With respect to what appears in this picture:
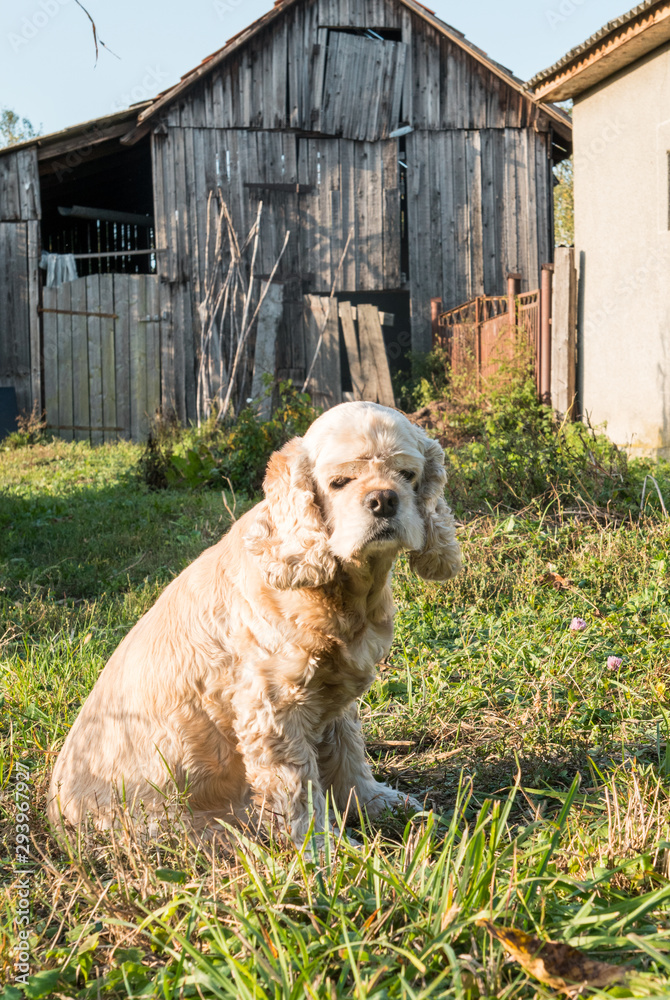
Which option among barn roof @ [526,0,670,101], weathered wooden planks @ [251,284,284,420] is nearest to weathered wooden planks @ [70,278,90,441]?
weathered wooden planks @ [251,284,284,420]

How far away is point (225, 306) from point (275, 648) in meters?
11.2

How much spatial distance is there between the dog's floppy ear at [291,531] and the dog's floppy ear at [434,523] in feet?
1.39

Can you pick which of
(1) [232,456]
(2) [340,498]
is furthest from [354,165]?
(2) [340,498]

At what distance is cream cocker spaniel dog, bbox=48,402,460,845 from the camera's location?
2475mm

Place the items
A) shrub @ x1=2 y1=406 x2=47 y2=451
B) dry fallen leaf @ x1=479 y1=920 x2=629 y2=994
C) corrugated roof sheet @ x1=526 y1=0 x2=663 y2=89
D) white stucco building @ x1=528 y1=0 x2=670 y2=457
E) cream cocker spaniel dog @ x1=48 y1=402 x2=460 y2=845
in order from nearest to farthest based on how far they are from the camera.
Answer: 1. dry fallen leaf @ x1=479 y1=920 x2=629 y2=994
2. cream cocker spaniel dog @ x1=48 y1=402 x2=460 y2=845
3. corrugated roof sheet @ x1=526 y1=0 x2=663 y2=89
4. white stucco building @ x1=528 y1=0 x2=670 y2=457
5. shrub @ x1=2 y1=406 x2=47 y2=451

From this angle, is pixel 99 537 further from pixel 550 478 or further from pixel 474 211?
pixel 474 211

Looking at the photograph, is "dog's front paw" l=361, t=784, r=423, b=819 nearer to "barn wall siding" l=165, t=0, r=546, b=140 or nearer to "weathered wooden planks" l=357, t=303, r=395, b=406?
"weathered wooden planks" l=357, t=303, r=395, b=406

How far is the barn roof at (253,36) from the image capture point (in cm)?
1307

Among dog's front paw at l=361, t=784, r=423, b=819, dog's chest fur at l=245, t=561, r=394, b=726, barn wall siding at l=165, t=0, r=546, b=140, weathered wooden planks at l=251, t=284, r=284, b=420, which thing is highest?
barn wall siding at l=165, t=0, r=546, b=140

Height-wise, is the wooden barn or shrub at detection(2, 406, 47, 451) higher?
the wooden barn

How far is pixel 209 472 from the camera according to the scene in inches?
347

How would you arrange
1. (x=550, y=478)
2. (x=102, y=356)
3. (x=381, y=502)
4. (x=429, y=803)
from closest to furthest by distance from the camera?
1. (x=381, y=502)
2. (x=429, y=803)
3. (x=550, y=478)
4. (x=102, y=356)

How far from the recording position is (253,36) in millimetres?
13289

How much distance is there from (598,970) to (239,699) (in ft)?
4.32
